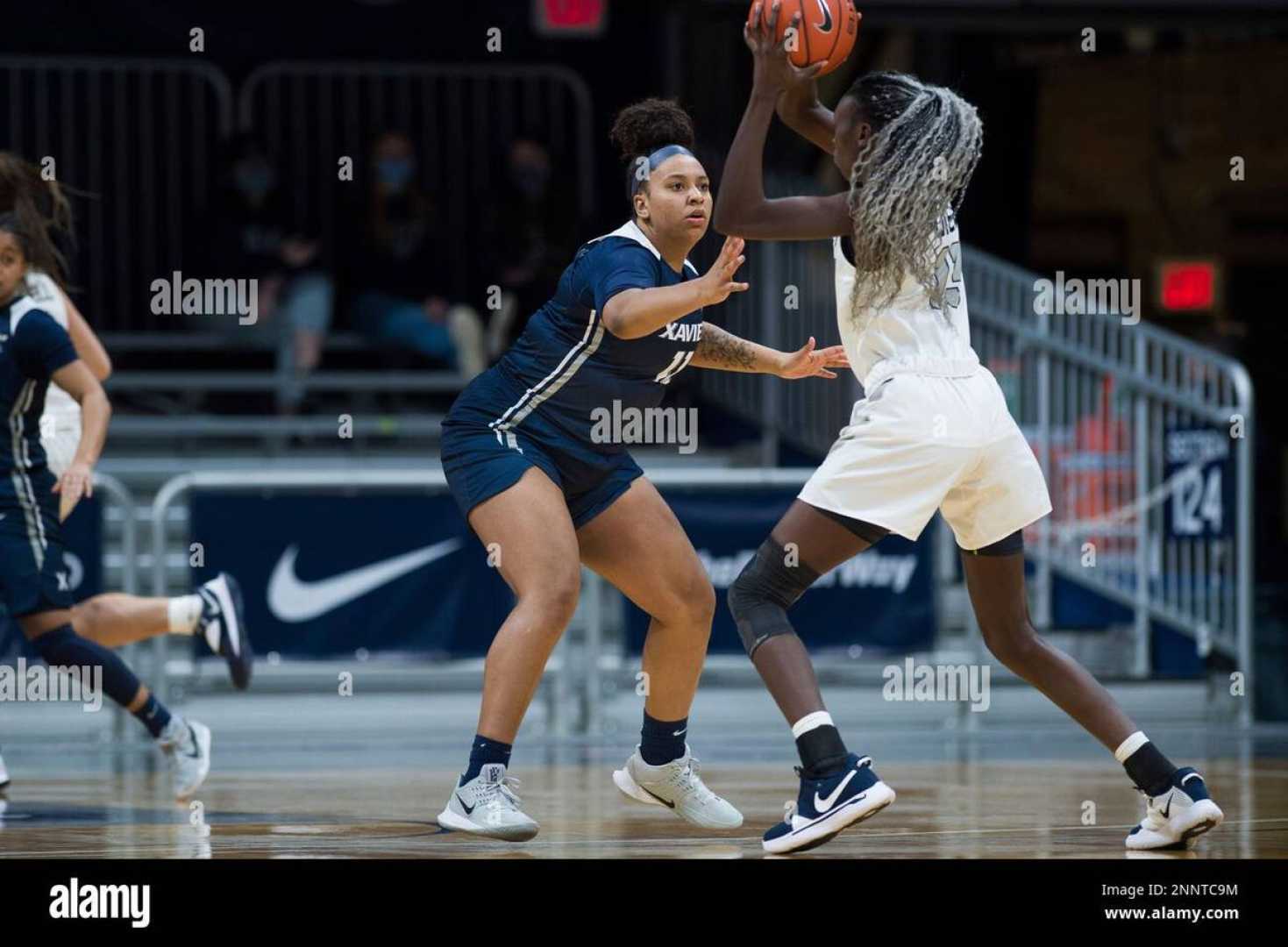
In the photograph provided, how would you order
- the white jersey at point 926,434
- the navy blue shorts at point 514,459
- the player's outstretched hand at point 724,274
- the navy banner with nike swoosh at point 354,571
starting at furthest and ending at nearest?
the navy banner with nike swoosh at point 354,571, the navy blue shorts at point 514,459, the white jersey at point 926,434, the player's outstretched hand at point 724,274

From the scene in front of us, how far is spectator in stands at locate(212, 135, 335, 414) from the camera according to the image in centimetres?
1316

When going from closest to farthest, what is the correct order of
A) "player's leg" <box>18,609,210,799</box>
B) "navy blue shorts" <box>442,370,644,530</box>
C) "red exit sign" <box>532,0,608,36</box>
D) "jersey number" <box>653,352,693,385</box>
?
"navy blue shorts" <box>442,370,644,530</box>, "jersey number" <box>653,352,693,385</box>, "player's leg" <box>18,609,210,799</box>, "red exit sign" <box>532,0,608,36</box>

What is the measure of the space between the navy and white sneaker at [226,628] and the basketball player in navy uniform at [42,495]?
0.66 m

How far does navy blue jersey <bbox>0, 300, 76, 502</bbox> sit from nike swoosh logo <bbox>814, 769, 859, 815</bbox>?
139 inches

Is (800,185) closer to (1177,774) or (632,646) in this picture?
(632,646)

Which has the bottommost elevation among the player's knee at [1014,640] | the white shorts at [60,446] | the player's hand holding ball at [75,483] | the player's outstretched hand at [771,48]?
the player's knee at [1014,640]

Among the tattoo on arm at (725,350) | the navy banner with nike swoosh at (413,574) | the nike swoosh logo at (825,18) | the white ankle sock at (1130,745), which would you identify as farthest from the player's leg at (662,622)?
the navy banner with nike swoosh at (413,574)

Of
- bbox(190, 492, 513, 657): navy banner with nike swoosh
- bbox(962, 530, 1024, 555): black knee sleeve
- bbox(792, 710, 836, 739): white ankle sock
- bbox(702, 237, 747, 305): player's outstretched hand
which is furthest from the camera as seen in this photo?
bbox(190, 492, 513, 657): navy banner with nike swoosh

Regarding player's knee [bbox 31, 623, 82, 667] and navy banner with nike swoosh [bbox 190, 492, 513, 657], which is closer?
player's knee [bbox 31, 623, 82, 667]

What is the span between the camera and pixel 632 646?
1071cm

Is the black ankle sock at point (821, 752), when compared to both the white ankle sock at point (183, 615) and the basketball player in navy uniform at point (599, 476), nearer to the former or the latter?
the basketball player in navy uniform at point (599, 476)

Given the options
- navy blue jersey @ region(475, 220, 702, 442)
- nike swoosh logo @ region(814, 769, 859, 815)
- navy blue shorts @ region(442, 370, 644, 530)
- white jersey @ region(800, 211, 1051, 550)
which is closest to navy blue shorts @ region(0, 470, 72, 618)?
navy blue shorts @ region(442, 370, 644, 530)

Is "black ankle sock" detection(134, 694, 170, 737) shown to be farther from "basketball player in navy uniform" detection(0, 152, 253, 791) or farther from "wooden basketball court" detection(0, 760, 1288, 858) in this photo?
"basketball player in navy uniform" detection(0, 152, 253, 791)

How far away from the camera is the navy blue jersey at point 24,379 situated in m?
7.58
